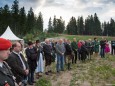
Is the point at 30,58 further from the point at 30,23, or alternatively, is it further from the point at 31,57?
the point at 30,23

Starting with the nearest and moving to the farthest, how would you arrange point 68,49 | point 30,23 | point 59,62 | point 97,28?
point 59,62
point 68,49
point 30,23
point 97,28

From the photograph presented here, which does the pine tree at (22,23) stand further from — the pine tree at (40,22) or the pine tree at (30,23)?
the pine tree at (40,22)

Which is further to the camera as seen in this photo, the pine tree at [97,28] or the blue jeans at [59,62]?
the pine tree at [97,28]

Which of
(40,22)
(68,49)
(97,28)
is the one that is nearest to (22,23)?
(40,22)

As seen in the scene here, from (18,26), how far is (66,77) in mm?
74182

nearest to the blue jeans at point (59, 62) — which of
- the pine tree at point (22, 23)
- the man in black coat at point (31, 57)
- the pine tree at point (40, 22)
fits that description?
the man in black coat at point (31, 57)

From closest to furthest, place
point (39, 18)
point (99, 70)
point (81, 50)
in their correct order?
point (99, 70) → point (81, 50) → point (39, 18)

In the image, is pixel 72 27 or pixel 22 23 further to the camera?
→ pixel 72 27

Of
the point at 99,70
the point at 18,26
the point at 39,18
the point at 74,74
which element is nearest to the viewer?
the point at 74,74

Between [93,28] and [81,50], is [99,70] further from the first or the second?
[93,28]

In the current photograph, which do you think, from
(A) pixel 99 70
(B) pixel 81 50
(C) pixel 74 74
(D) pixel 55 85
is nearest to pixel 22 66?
(D) pixel 55 85

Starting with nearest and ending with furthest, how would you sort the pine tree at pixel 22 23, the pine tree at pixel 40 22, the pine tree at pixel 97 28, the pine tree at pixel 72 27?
the pine tree at pixel 22 23 < the pine tree at pixel 40 22 < the pine tree at pixel 97 28 < the pine tree at pixel 72 27

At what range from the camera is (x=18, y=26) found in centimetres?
8681

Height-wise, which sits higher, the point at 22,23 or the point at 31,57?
the point at 22,23
